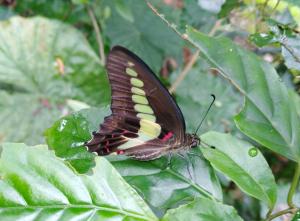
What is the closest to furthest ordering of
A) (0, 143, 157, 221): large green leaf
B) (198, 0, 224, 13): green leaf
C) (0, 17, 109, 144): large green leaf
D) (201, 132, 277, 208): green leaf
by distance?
(0, 143, 157, 221): large green leaf < (201, 132, 277, 208): green leaf < (198, 0, 224, 13): green leaf < (0, 17, 109, 144): large green leaf

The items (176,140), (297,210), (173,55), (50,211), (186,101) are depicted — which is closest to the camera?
(50,211)

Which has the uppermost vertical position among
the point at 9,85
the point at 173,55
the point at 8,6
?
the point at 173,55

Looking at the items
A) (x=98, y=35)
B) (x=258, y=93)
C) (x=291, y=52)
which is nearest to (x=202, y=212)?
(x=258, y=93)

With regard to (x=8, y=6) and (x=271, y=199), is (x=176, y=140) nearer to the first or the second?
(x=271, y=199)

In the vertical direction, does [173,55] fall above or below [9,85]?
above

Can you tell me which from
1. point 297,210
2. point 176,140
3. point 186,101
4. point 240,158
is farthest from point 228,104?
point 297,210

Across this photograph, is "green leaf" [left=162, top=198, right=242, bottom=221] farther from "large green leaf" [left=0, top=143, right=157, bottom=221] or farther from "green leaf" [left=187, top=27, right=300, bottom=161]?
"green leaf" [left=187, top=27, right=300, bottom=161]

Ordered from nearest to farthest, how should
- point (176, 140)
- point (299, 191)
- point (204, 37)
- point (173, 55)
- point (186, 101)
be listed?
point (204, 37), point (299, 191), point (176, 140), point (186, 101), point (173, 55)

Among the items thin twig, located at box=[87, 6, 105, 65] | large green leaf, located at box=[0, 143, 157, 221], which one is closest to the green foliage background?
large green leaf, located at box=[0, 143, 157, 221]

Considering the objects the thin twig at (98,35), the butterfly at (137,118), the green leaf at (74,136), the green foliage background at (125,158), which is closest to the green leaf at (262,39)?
the green foliage background at (125,158)
